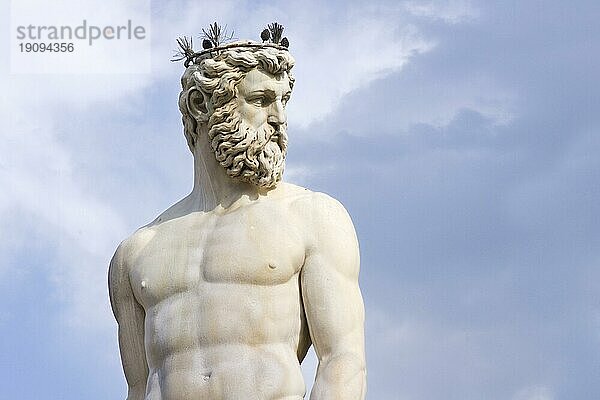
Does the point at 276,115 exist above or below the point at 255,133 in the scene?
above

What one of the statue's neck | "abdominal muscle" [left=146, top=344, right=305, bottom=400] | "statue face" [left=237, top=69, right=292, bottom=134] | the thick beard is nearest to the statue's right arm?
"abdominal muscle" [left=146, top=344, right=305, bottom=400]

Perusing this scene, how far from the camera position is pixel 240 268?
17875mm

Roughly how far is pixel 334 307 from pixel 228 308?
0.85 metres

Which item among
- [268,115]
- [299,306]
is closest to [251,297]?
[299,306]

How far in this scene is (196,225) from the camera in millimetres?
18406

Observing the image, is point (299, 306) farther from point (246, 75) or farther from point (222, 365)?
point (246, 75)

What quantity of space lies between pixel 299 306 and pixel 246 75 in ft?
6.41

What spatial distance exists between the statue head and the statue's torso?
1.22 feet

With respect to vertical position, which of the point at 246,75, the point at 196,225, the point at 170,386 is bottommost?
the point at 170,386

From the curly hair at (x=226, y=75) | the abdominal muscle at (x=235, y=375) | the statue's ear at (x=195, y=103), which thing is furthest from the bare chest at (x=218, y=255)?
the statue's ear at (x=195, y=103)

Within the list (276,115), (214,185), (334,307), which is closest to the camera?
(334,307)

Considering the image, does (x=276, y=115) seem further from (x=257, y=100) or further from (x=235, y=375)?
(x=235, y=375)

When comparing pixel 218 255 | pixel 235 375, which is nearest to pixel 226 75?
pixel 218 255

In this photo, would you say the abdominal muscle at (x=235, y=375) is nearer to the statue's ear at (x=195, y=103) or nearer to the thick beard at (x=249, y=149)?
the thick beard at (x=249, y=149)
